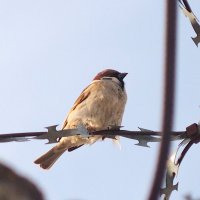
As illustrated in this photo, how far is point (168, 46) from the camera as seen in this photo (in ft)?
2.04

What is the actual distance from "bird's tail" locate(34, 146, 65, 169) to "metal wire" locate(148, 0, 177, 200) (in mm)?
4711

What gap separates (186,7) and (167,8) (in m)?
1.52

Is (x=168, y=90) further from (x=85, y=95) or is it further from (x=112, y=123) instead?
(x=85, y=95)

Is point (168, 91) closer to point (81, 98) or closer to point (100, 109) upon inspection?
point (100, 109)

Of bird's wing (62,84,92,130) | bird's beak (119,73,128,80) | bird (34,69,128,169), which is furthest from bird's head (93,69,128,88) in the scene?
bird's wing (62,84,92,130)

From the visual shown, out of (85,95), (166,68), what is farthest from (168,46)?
(85,95)

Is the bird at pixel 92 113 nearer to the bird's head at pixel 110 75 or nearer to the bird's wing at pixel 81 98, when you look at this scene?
the bird's wing at pixel 81 98

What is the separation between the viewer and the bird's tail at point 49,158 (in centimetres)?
532

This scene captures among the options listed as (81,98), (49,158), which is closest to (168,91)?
(49,158)

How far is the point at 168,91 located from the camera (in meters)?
0.63

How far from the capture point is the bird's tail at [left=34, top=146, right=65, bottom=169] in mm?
5320

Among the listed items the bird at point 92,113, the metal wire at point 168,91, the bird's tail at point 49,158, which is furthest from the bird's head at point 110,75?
the metal wire at point 168,91

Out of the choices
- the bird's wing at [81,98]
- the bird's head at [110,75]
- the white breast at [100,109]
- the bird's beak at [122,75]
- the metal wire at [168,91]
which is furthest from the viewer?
the bird's beak at [122,75]

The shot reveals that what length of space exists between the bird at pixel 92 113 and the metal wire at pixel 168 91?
4337 mm
